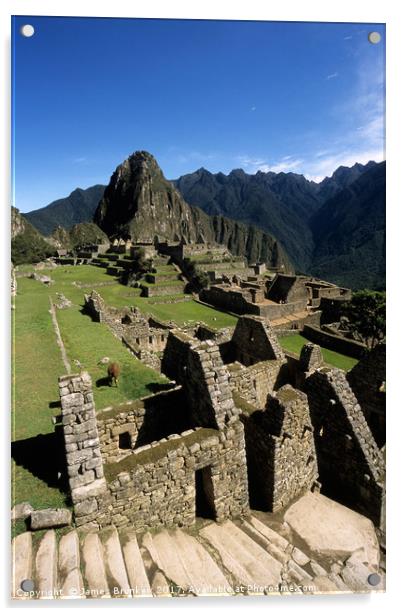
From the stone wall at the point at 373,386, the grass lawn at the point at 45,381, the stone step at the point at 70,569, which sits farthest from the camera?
the stone wall at the point at 373,386

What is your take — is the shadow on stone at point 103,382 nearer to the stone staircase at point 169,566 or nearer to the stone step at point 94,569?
the stone staircase at point 169,566

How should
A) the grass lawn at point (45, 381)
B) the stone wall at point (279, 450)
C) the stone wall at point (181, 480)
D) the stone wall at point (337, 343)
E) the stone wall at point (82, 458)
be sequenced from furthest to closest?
1. the stone wall at point (337, 343)
2. the stone wall at point (279, 450)
3. the grass lawn at point (45, 381)
4. the stone wall at point (181, 480)
5. the stone wall at point (82, 458)

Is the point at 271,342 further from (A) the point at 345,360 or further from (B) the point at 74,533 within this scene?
(A) the point at 345,360

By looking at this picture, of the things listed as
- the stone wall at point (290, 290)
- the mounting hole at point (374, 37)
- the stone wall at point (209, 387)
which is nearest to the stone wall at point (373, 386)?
the stone wall at point (209, 387)

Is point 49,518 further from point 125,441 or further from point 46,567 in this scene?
point 125,441

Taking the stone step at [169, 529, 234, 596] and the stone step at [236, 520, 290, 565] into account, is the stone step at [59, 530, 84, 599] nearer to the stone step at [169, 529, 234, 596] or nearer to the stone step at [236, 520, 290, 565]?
the stone step at [169, 529, 234, 596]

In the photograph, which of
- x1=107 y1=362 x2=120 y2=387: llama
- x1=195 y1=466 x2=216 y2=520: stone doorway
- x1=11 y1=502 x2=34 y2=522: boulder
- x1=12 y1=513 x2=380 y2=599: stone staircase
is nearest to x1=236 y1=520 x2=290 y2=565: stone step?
x1=12 y1=513 x2=380 y2=599: stone staircase

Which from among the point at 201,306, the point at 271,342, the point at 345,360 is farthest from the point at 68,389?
the point at 201,306
